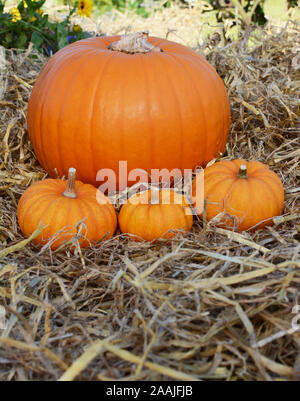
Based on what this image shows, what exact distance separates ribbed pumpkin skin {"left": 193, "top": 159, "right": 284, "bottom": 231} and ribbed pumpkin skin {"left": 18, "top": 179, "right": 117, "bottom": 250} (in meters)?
0.51

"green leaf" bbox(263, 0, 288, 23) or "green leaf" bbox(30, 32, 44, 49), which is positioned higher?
"green leaf" bbox(263, 0, 288, 23)

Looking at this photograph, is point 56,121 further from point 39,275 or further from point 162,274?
point 162,274

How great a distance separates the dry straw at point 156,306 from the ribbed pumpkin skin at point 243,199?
3.0 inches

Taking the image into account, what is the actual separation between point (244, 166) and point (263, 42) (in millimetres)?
1981

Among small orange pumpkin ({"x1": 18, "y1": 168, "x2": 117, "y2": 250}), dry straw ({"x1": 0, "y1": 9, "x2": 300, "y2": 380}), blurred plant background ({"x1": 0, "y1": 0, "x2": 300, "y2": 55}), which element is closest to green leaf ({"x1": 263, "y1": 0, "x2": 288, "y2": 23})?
blurred plant background ({"x1": 0, "y1": 0, "x2": 300, "y2": 55})

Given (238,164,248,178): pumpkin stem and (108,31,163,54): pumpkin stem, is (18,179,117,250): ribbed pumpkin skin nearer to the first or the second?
(238,164,248,178): pumpkin stem

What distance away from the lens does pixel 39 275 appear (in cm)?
210

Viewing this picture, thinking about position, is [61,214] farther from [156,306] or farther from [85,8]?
[85,8]

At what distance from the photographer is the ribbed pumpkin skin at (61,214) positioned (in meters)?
2.20

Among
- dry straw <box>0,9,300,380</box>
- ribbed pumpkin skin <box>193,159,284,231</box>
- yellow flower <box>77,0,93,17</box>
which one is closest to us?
dry straw <box>0,9,300,380</box>

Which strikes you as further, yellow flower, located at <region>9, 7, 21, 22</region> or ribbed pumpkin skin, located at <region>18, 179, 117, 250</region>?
yellow flower, located at <region>9, 7, 21, 22</region>

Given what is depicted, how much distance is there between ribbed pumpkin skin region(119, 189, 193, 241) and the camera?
2.24 metres

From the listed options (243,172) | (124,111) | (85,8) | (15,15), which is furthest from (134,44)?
(85,8)

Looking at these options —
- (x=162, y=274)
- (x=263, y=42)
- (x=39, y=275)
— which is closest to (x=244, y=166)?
(x=162, y=274)
